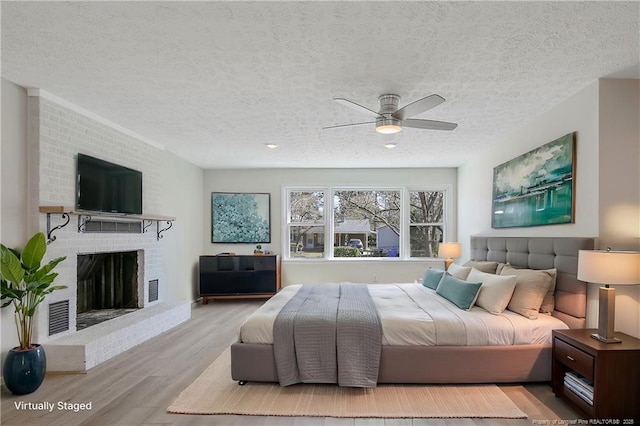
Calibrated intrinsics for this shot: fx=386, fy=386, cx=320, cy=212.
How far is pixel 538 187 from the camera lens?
386 cm

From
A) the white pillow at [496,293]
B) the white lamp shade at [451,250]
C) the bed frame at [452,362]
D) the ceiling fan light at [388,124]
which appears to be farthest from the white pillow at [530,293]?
the white lamp shade at [451,250]

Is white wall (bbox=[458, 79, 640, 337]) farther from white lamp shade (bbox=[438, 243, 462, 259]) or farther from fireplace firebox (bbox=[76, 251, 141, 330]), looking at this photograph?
fireplace firebox (bbox=[76, 251, 141, 330])

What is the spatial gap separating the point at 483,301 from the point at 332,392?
62.2 inches

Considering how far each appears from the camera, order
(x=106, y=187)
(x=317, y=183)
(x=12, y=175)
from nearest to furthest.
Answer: (x=12, y=175)
(x=106, y=187)
(x=317, y=183)

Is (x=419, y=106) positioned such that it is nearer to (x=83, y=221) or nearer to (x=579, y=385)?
(x=579, y=385)

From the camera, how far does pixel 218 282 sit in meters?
6.77

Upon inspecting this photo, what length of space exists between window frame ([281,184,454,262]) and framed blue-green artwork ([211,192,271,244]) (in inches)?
14.1

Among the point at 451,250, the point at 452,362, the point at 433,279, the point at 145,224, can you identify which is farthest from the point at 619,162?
the point at 145,224

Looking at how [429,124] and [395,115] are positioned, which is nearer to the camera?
[395,115]

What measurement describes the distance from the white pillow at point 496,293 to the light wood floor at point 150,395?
2.07 feet

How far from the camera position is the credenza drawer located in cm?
251

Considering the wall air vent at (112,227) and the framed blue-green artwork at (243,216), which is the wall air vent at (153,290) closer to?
the wall air vent at (112,227)

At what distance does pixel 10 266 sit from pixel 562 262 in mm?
4391

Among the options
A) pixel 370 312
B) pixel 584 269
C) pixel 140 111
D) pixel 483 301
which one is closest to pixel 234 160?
pixel 140 111
